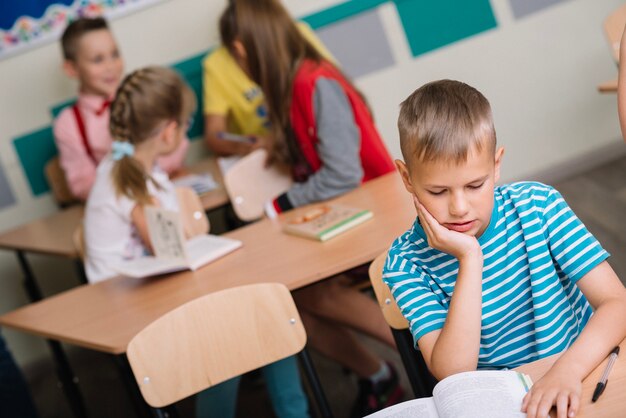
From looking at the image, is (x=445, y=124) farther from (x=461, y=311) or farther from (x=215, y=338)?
(x=215, y=338)

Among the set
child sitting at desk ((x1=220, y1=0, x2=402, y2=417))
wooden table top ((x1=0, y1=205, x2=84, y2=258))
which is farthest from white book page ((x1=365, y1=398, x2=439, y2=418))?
wooden table top ((x1=0, y1=205, x2=84, y2=258))

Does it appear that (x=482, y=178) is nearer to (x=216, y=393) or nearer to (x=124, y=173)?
(x=216, y=393)

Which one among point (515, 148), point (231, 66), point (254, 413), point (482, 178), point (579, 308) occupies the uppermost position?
point (231, 66)

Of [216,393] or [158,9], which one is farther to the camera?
[158,9]

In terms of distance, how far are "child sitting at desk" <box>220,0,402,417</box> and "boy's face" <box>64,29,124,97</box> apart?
39.4 inches

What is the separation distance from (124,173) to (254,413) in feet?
3.07

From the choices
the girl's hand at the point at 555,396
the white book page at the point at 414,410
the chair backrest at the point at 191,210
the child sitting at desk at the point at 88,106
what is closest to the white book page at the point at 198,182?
the child sitting at desk at the point at 88,106

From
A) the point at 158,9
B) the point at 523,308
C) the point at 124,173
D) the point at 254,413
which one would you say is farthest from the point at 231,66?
the point at 523,308

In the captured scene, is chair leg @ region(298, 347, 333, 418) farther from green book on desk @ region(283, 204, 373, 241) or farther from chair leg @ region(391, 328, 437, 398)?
green book on desk @ region(283, 204, 373, 241)

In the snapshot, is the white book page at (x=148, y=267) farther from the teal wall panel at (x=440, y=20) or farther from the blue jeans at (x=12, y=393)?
the teal wall panel at (x=440, y=20)

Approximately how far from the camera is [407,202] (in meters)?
2.26

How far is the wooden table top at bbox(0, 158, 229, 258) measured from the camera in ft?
9.86

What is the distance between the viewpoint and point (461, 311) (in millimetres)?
1271

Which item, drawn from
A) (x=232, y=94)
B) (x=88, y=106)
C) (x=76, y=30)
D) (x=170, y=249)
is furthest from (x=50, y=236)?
(x=170, y=249)
